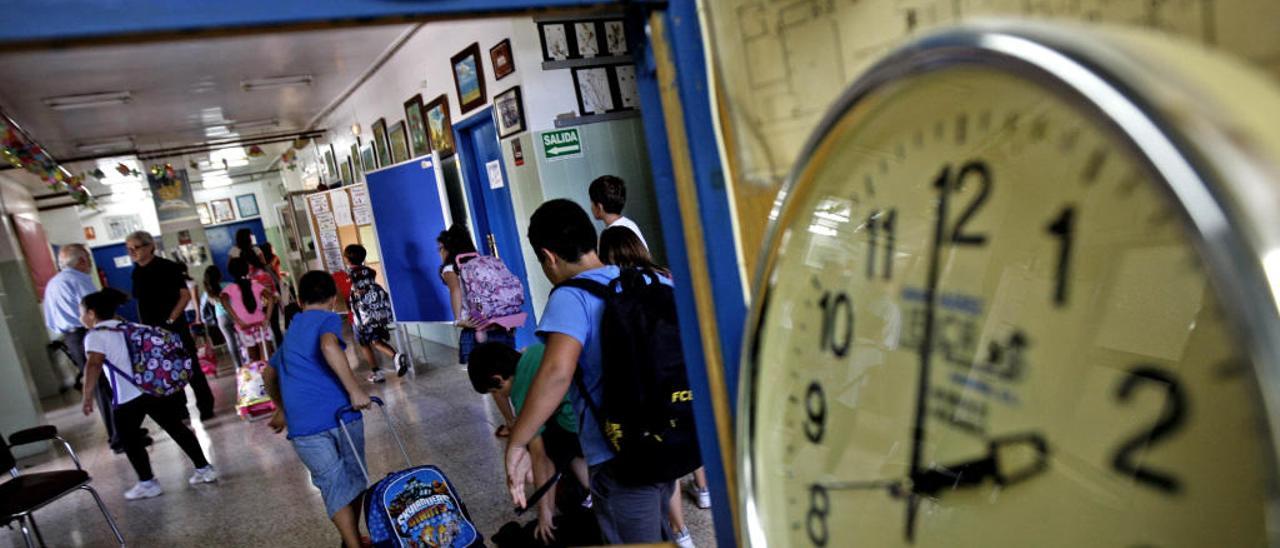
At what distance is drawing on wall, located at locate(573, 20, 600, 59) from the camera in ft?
16.9

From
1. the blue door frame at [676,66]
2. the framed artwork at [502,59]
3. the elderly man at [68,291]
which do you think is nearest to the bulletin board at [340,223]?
the elderly man at [68,291]

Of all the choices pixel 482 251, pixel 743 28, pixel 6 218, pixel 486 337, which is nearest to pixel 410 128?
pixel 482 251

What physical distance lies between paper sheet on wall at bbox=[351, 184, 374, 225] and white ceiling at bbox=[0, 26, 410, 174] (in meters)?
1.34

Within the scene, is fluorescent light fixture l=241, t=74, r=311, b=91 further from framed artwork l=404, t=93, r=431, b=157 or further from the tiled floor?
the tiled floor

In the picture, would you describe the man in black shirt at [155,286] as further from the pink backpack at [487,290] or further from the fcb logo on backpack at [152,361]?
the pink backpack at [487,290]

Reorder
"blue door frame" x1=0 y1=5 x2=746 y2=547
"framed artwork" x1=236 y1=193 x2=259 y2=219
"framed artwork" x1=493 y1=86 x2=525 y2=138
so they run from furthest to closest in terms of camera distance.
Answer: "framed artwork" x1=236 y1=193 x2=259 y2=219 < "framed artwork" x1=493 y1=86 x2=525 y2=138 < "blue door frame" x1=0 y1=5 x2=746 y2=547

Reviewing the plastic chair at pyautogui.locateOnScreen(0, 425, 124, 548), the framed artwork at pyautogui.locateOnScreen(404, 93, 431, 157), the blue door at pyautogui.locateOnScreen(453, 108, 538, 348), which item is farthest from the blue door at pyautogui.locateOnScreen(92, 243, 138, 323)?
the plastic chair at pyautogui.locateOnScreen(0, 425, 124, 548)

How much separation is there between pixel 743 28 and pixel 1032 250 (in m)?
0.42

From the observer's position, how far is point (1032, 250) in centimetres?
35

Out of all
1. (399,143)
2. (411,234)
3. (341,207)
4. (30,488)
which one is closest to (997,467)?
(30,488)

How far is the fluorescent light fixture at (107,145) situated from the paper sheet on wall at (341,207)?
4527mm

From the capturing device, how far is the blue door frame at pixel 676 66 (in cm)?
49

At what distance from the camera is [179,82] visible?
7.20 m

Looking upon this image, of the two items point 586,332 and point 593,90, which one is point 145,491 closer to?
point 593,90
